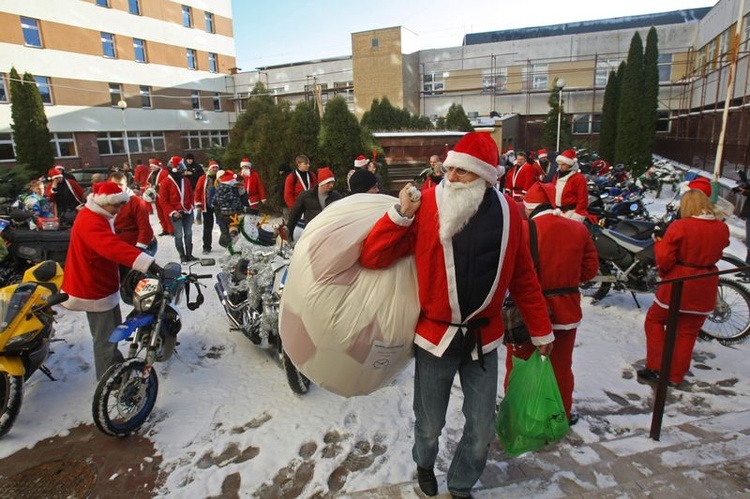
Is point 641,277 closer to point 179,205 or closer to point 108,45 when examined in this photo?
point 179,205

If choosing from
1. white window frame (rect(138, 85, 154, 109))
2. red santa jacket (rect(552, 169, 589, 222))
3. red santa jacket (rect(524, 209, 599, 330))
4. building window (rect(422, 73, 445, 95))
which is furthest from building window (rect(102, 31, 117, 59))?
red santa jacket (rect(524, 209, 599, 330))

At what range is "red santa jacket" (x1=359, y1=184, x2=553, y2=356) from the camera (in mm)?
2027

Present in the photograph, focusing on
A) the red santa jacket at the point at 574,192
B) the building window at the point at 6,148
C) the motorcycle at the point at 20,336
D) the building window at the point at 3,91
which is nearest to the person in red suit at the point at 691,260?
the red santa jacket at the point at 574,192

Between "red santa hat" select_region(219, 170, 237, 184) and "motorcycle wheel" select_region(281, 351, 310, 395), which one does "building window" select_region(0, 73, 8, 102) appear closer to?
"red santa hat" select_region(219, 170, 237, 184)

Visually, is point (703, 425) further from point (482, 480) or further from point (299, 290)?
point (299, 290)

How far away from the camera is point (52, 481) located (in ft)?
9.79

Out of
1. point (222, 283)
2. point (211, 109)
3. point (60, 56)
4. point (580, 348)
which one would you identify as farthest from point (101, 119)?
point (580, 348)

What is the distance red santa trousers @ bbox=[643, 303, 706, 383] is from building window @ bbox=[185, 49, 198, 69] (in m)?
36.1

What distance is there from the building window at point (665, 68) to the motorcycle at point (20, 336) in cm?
3115

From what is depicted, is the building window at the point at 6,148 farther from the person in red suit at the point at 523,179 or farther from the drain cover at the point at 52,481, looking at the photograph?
the drain cover at the point at 52,481

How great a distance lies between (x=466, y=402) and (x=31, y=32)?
31.1 meters

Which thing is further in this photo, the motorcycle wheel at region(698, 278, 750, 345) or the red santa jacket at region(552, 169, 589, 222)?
the red santa jacket at region(552, 169, 589, 222)

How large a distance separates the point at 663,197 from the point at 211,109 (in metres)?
31.3

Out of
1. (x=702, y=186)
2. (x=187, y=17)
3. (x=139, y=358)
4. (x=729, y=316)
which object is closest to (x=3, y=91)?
(x=187, y=17)
